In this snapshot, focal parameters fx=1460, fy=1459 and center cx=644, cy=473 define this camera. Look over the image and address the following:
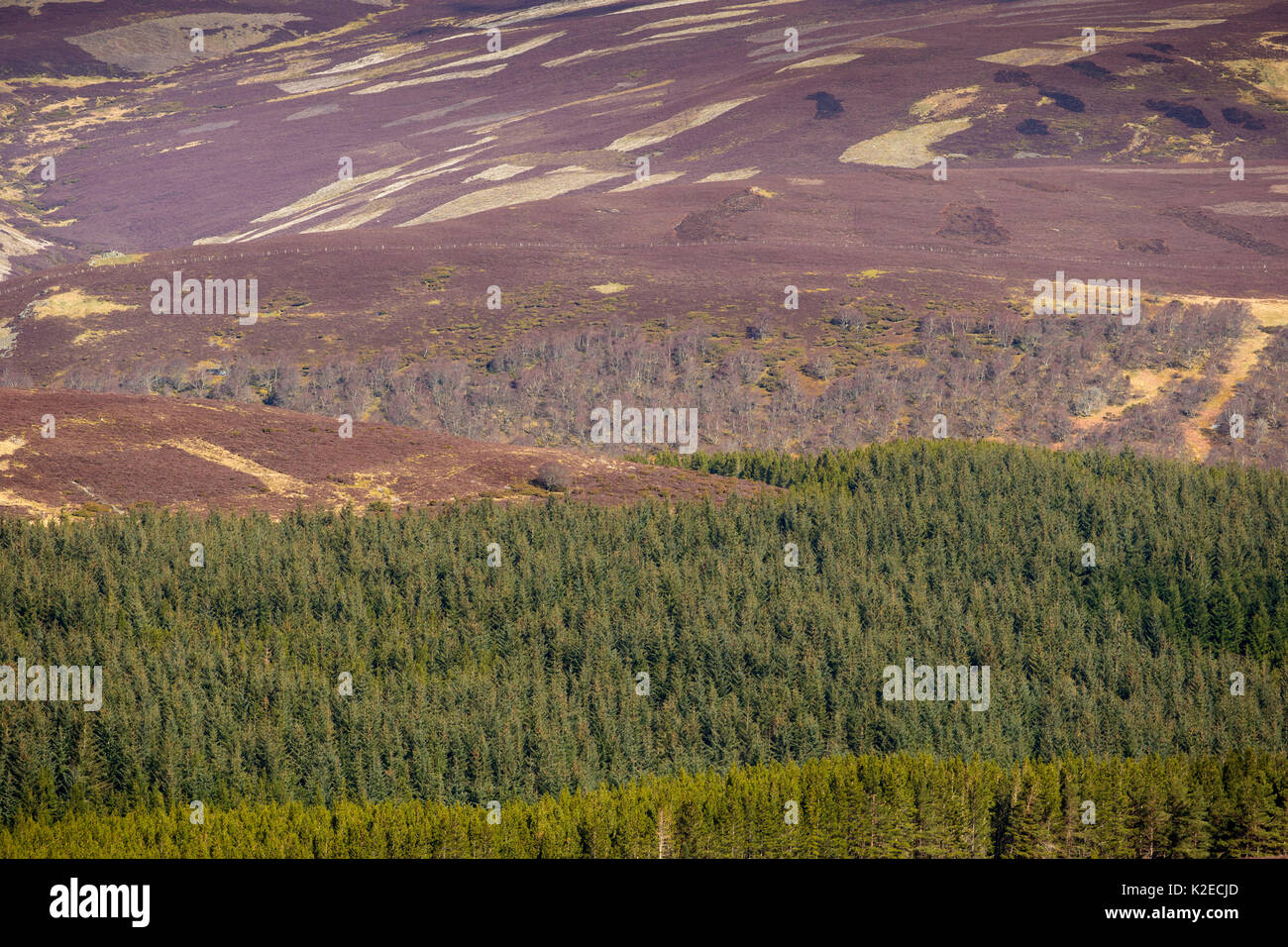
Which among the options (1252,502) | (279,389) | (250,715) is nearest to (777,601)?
(250,715)

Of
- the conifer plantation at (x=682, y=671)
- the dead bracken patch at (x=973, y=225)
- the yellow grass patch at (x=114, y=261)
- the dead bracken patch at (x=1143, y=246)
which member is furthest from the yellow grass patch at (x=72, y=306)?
the dead bracken patch at (x=1143, y=246)

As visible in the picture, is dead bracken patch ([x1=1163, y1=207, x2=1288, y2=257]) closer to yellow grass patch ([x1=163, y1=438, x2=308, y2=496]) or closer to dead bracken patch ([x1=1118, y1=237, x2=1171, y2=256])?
dead bracken patch ([x1=1118, y1=237, x2=1171, y2=256])

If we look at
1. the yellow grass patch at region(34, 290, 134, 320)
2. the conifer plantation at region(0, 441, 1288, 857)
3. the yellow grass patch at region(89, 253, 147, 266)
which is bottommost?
the conifer plantation at region(0, 441, 1288, 857)

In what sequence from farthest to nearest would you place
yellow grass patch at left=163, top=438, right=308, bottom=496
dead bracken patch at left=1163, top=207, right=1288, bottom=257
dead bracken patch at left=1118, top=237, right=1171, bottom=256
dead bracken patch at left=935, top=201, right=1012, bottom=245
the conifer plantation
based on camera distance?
dead bracken patch at left=935, top=201, right=1012, bottom=245
dead bracken patch at left=1163, top=207, right=1288, bottom=257
dead bracken patch at left=1118, top=237, right=1171, bottom=256
yellow grass patch at left=163, top=438, right=308, bottom=496
the conifer plantation

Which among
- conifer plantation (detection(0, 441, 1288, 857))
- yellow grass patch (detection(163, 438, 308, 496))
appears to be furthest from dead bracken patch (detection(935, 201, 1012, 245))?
yellow grass patch (detection(163, 438, 308, 496))

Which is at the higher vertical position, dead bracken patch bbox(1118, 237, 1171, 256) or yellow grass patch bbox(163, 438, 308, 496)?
yellow grass patch bbox(163, 438, 308, 496)

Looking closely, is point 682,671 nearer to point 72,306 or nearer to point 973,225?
point 72,306

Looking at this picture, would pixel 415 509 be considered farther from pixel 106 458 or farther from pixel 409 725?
pixel 409 725

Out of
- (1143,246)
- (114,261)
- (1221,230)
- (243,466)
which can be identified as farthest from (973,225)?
(243,466)
